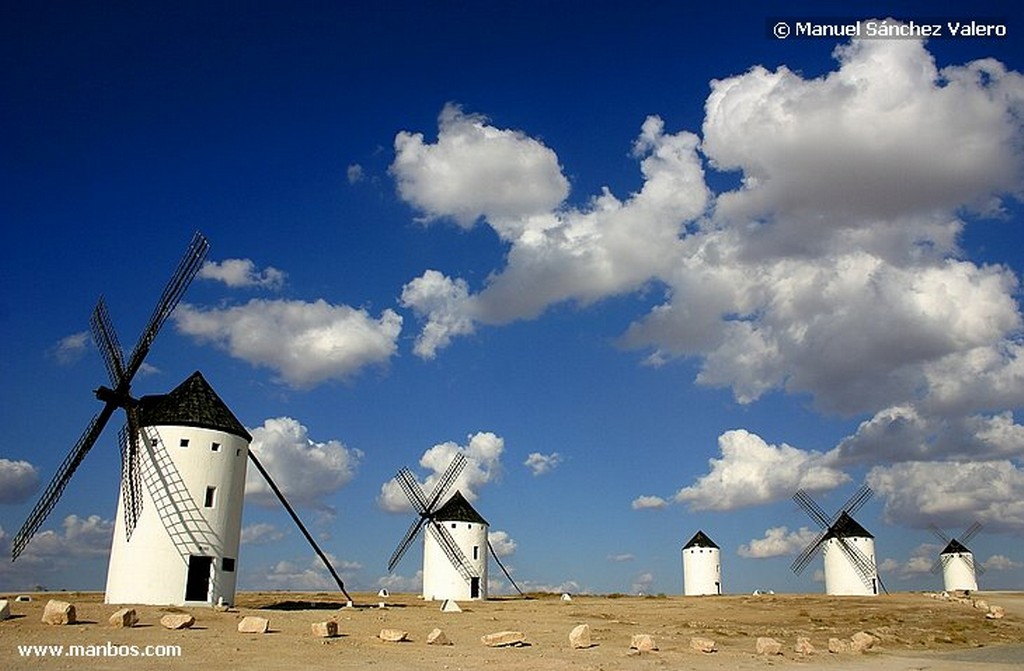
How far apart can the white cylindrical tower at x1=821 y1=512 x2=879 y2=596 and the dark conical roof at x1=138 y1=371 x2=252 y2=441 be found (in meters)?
52.6

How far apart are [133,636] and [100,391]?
17378 mm

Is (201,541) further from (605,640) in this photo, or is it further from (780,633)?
(780,633)

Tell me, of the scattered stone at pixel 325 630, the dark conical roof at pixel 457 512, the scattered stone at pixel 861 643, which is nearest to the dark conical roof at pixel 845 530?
the dark conical roof at pixel 457 512

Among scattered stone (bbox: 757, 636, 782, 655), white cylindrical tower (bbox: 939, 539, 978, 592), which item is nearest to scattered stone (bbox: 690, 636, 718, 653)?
scattered stone (bbox: 757, 636, 782, 655)

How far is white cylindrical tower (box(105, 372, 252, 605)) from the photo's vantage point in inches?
1275

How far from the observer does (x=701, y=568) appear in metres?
71.6

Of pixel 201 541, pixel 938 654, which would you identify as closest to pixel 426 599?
pixel 201 541

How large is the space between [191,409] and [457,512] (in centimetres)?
2630

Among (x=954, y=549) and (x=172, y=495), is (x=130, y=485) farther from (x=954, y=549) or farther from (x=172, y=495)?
(x=954, y=549)

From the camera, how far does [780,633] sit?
99.3ft

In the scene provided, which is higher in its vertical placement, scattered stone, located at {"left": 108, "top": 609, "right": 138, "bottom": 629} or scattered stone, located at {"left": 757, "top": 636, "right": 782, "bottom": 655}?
scattered stone, located at {"left": 108, "top": 609, "right": 138, "bottom": 629}

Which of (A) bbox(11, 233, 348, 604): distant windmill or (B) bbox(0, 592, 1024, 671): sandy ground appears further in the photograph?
(A) bbox(11, 233, 348, 604): distant windmill

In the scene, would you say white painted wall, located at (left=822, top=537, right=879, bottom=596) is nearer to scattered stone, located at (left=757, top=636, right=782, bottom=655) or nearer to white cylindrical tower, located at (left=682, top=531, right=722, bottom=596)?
white cylindrical tower, located at (left=682, top=531, right=722, bottom=596)

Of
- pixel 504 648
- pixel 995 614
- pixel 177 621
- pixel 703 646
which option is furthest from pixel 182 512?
pixel 995 614
